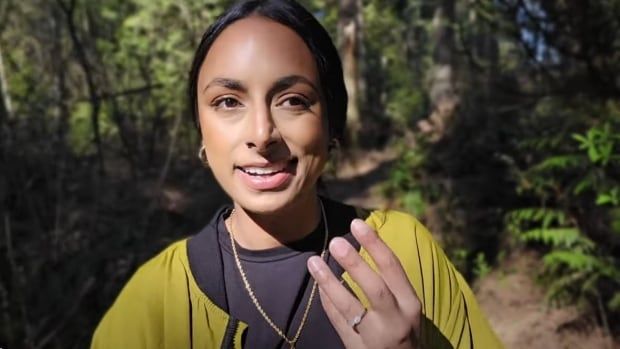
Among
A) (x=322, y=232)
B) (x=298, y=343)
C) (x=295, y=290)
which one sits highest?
(x=322, y=232)

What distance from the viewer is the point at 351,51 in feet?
31.3

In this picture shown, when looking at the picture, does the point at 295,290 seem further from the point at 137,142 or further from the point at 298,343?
the point at 137,142

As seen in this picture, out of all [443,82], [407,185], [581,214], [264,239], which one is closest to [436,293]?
[264,239]

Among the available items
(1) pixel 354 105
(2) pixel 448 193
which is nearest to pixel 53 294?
(2) pixel 448 193

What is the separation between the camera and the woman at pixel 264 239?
3.67 ft

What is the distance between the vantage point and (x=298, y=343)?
1156mm

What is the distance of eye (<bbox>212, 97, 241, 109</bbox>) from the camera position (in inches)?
45.2

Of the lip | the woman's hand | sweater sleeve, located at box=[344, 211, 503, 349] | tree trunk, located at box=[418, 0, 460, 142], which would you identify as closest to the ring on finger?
the woman's hand

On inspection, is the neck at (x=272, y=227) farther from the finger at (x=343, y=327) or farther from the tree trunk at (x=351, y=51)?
the tree trunk at (x=351, y=51)

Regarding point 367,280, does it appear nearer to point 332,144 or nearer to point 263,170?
point 263,170

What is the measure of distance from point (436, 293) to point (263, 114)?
543 mm

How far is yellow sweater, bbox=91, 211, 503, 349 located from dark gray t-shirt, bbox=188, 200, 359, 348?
35 millimetres

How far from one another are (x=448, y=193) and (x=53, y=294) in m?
4.12

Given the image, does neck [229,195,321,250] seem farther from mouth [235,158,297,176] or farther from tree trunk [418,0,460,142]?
tree trunk [418,0,460,142]
